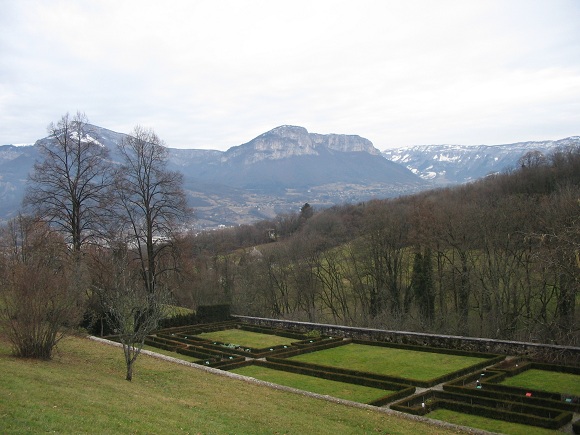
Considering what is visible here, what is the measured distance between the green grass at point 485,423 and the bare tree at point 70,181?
1993 cm

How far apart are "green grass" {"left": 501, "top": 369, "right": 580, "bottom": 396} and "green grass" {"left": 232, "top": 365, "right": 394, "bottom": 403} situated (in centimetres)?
510

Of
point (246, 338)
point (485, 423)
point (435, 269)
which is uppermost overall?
point (435, 269)

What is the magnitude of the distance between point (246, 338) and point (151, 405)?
18954mm

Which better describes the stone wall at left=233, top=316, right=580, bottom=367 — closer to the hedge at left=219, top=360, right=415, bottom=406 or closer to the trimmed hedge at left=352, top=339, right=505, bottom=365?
the trimmed hedge at left=352, top=339, right=505, bottom=365

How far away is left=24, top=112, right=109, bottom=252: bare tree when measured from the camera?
87.4 ft

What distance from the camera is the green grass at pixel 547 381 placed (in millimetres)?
17531

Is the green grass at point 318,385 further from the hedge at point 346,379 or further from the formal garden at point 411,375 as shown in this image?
the hedge at point 346,379

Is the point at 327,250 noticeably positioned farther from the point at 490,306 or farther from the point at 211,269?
the point at 490,306

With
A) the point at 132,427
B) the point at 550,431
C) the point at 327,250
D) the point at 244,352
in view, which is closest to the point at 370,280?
the point at 327,250

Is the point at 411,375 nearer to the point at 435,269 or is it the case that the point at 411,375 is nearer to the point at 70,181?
the point at 70,181

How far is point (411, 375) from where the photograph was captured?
20.0 meters

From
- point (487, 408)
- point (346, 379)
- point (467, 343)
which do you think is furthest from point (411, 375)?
point (467, 343)

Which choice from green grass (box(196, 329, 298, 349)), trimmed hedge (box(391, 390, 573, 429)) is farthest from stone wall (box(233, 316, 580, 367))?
trimmed hedge (box(391, 390, 573, 429))

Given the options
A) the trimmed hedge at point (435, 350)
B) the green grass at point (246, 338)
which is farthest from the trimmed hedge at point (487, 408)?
the green grass at point (246, 338)
